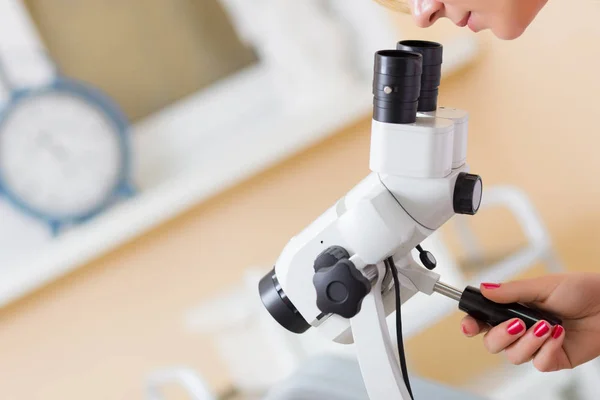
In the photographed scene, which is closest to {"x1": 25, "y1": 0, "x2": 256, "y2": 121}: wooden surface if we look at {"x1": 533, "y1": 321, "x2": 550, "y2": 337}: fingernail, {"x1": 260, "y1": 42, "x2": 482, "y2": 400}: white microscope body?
{"x1": 260, "y1": 42, "x2": 482, "y2": 400}: white microscope body

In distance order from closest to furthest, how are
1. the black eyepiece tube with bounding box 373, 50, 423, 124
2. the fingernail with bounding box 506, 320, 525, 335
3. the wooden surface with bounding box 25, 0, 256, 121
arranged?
the black eyepiece tube with bounding box 373, 50, 423, 124 → the fingernail with bounding box 506, 320, 525, 335 → the wooden surface with bounding box 25, 0, 256, 121

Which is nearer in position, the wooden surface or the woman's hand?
the woman's hand

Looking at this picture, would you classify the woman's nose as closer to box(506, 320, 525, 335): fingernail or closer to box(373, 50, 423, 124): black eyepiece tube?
box(373, 50, 423, 124): black eyepiece tube

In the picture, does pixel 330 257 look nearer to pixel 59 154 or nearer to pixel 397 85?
pixel 397 85

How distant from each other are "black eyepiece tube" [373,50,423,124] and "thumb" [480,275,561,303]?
9.3 inches

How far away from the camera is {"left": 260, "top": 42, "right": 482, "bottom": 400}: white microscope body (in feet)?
2.15

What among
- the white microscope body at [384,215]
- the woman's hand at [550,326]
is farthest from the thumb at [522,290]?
the white microscope body at [384,215]

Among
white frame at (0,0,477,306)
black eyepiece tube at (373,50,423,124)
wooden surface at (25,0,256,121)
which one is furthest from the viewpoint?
wooden surface at (25,0,256,121)

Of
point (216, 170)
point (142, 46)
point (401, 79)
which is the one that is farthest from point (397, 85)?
point (142, 46)

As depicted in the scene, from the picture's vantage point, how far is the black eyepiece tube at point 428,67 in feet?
2.23

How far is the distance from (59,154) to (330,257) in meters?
1.00

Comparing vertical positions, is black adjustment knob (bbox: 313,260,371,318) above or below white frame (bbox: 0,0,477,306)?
below

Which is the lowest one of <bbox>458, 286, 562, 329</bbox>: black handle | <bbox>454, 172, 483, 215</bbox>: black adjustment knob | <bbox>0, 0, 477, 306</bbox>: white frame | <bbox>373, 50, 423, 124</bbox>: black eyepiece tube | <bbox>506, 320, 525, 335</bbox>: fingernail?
<bbox>506, 320, 525, 335</bbox>: fingernail

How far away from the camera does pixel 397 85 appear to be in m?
0.63
